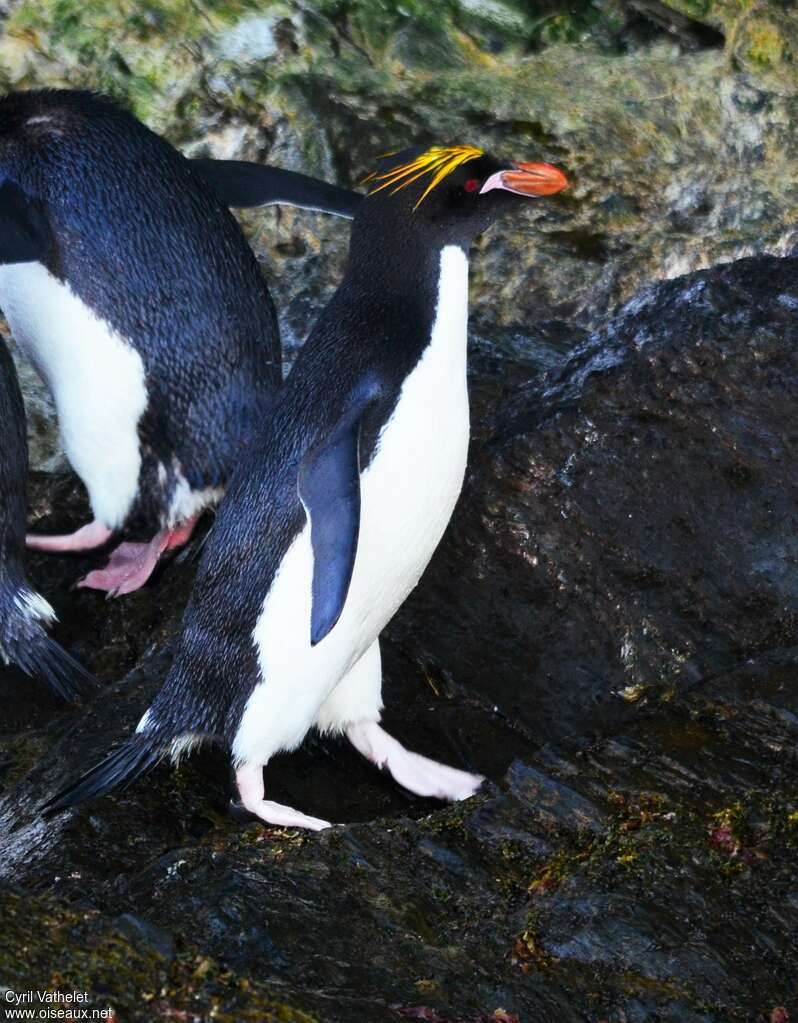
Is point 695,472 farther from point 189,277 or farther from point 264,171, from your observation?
point 264,171

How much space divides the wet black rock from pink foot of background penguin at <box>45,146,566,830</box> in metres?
0.12

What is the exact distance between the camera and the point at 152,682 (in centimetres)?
350

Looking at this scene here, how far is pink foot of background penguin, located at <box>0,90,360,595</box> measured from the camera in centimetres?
429

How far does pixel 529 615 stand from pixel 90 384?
1513 mm

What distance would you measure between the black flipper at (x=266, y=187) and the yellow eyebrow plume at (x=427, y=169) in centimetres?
140

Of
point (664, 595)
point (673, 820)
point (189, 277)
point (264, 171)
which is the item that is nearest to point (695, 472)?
point (664, 595)

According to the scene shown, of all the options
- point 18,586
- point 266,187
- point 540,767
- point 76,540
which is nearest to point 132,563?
point 76,540

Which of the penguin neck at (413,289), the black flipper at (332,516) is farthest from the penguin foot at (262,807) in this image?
the penguin neck at (413,289)

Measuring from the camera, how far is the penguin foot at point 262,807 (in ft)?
9.68

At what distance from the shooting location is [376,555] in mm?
3146

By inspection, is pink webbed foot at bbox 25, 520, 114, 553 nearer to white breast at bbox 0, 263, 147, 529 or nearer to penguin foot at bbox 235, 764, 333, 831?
white breast at bbox 0, 263, 147, 529

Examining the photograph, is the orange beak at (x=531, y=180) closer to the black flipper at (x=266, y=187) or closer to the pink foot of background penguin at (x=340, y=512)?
the pink foot of background penguin at (x=340, y=512)

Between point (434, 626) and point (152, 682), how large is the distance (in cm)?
66

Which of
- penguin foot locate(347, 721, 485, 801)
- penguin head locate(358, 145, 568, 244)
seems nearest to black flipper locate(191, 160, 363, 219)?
penguin head locate(358, 145, 568, 244)
